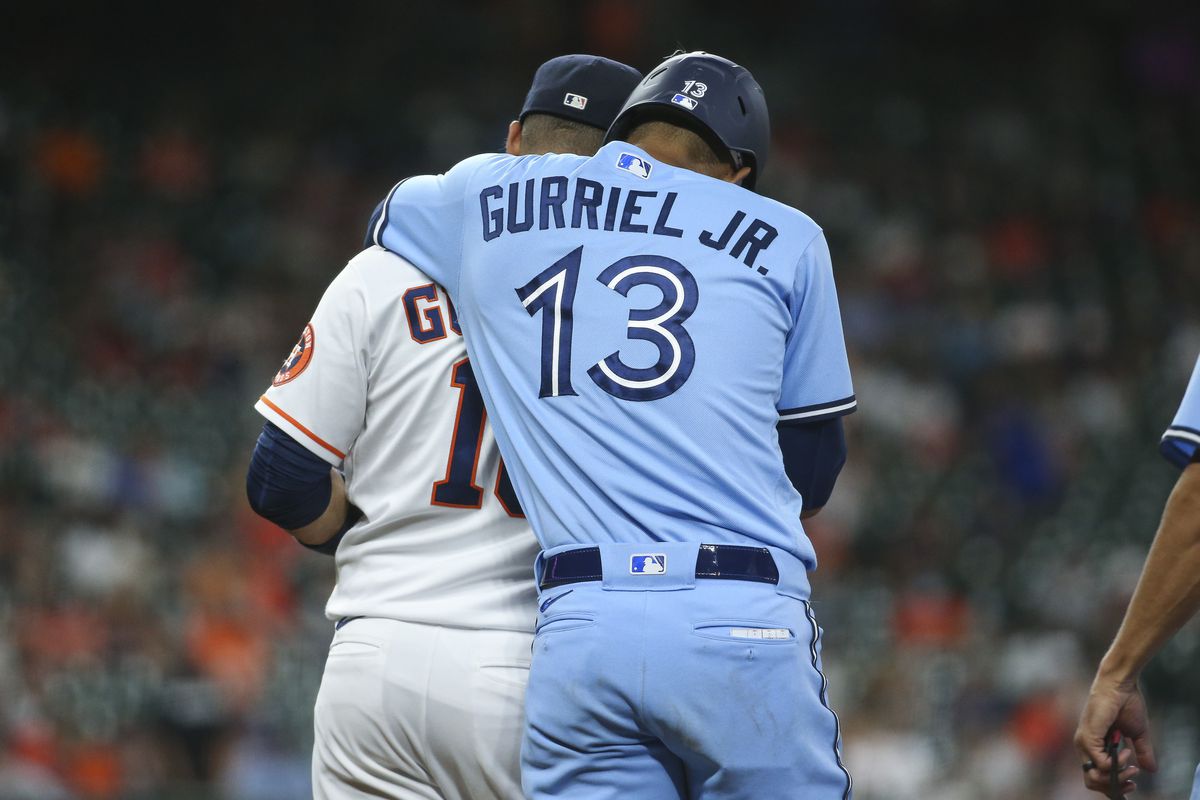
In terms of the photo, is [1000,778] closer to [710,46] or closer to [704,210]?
[704,210]

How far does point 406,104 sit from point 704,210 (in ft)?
33.8

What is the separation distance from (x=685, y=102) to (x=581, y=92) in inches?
14.0

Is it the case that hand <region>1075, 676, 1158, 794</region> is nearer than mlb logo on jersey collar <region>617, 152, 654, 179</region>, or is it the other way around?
hand <region>1075, 676, 1158, 794</region>

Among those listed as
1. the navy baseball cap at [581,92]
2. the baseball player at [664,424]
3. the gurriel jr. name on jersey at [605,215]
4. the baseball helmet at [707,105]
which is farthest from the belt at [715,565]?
the navy baseball cap at [581,92]

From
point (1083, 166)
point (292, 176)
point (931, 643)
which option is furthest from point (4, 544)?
point (1083, 166)

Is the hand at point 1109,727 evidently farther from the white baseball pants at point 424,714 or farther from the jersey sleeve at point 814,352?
the white baseball pants at point 424,714

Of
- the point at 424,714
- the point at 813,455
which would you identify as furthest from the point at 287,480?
the point at 813,455

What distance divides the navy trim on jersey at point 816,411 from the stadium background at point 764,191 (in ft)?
17.2

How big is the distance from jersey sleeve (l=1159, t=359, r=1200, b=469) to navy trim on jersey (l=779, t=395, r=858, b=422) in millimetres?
579

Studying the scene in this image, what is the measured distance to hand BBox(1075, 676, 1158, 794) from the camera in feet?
8.68

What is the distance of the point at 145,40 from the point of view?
520 inches

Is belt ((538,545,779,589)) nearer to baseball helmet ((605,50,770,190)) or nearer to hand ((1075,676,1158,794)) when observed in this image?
hand ((1075,676,1158,794))

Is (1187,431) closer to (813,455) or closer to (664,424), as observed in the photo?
(813,455)

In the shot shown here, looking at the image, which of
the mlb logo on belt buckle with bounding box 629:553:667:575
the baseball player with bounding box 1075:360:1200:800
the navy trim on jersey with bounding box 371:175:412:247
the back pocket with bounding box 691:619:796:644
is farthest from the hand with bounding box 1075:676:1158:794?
the navy trim on jersey with bounding box 371:175:412:247
